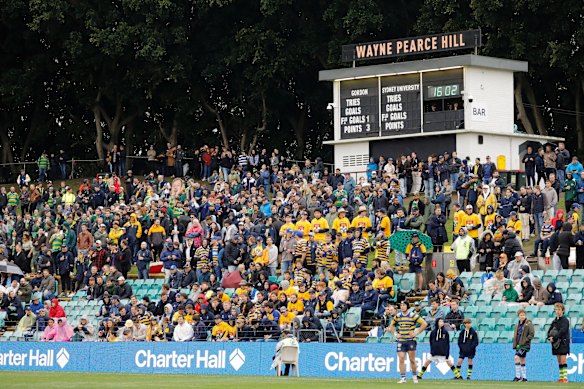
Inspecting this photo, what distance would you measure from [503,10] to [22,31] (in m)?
23.7

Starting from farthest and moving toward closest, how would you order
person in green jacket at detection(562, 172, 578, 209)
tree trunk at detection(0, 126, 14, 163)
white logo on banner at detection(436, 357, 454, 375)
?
tree trunk at detection(0, 126, 14, 163)
person in green jacket at detection(562, 172, 578, 209)
white logo on banner at detection(436, 357, 454, 375)

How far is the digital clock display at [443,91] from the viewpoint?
Answer: 45625mm

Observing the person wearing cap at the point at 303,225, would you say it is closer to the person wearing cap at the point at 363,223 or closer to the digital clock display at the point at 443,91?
the person wearing cap at the point at 363,223

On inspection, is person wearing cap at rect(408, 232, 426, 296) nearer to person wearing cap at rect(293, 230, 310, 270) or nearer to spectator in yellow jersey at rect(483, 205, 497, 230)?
spectator in yellow jersey at rect(483, 205, 497, 230)

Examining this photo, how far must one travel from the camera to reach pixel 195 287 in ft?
113

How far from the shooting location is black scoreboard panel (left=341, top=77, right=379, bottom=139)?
47.1m

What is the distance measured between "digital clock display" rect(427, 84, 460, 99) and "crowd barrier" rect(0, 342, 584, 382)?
1769 cm

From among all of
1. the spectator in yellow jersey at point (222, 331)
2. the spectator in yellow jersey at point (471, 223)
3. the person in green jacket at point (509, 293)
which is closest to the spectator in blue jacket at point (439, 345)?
the person in green jacket at point (509, 293)

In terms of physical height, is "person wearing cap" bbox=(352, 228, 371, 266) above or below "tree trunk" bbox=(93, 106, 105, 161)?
below

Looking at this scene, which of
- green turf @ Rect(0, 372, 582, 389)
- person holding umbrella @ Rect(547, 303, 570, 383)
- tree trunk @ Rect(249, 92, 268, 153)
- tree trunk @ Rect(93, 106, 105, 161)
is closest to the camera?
green turf @ Rect(0, 372, 582, 389)

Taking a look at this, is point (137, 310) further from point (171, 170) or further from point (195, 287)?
point (171, 170)

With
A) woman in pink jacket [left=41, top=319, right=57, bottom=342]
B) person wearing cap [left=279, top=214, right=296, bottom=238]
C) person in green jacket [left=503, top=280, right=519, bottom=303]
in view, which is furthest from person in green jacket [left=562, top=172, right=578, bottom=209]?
woman in pink jacket [left=41, top=319, right=57, bottom=342]

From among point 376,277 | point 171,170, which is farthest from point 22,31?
point 376,277

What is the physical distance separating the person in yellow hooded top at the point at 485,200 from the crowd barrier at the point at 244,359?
25.1ft
